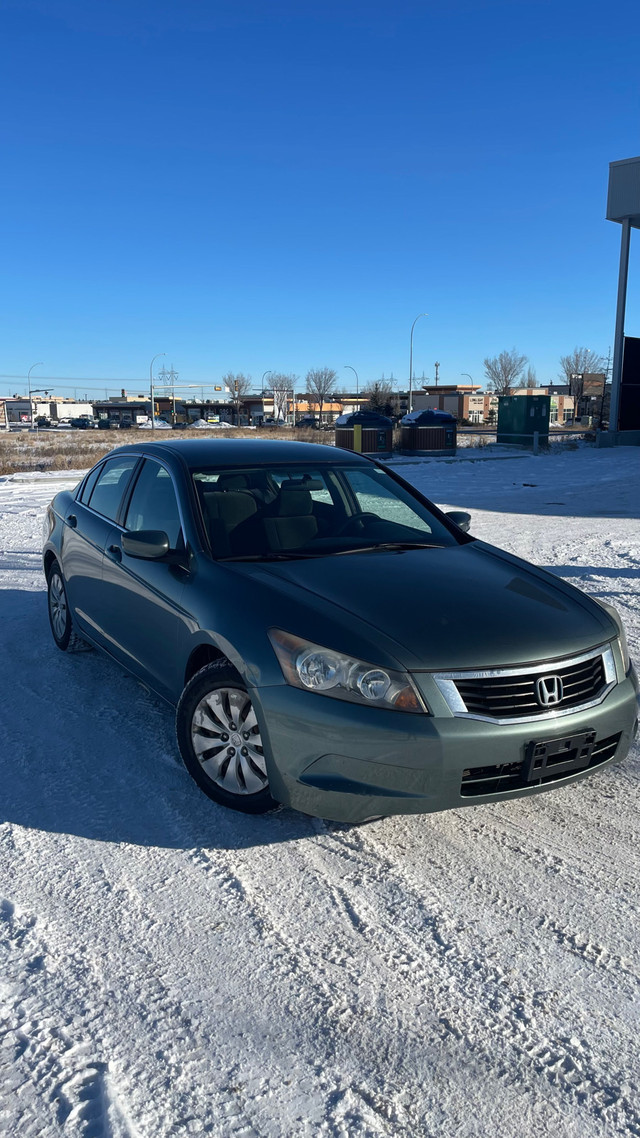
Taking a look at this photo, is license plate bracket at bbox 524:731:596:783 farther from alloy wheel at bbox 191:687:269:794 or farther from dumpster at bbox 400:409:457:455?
dumpster at bbox 400:409:457:455

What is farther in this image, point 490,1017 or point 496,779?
point 496,779

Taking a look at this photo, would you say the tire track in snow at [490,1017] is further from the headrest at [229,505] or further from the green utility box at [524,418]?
the green utility box at [524,418]

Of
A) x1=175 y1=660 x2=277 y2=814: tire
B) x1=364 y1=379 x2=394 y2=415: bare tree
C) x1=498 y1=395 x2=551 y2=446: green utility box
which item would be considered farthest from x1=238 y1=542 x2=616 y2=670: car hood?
x1=364 y1=379 x2=394 y2=415: bare tree

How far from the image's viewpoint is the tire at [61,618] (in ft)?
18.4

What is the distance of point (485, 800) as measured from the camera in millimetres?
3008

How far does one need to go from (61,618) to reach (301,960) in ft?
12.1

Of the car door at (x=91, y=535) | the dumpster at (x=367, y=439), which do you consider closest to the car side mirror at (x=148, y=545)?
the car door at (x=91, y=535)

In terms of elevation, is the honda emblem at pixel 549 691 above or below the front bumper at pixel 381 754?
above

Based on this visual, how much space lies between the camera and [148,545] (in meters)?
3.88

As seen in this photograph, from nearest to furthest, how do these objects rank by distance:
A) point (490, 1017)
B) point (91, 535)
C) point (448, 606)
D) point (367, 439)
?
point (490, 1017)
point (448, 606)
point (91, 535)
point (367, 439)

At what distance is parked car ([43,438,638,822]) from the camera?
116 inches

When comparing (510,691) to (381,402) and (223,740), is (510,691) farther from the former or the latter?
(381,402)

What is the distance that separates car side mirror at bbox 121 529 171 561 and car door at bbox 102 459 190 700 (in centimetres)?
8

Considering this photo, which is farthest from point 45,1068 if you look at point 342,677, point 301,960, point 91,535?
point 91,535
